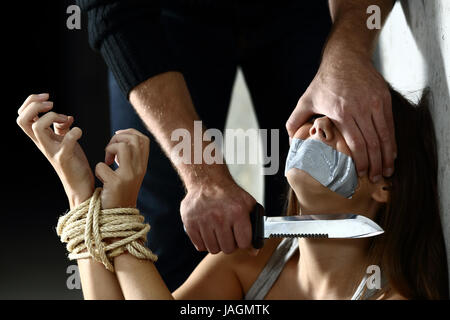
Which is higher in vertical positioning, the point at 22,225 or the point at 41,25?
the point at 41,25

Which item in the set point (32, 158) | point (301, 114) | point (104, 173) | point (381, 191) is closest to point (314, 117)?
point (301, 114)

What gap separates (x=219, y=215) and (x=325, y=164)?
12 centimetres

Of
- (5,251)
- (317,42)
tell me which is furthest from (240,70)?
(5,251)

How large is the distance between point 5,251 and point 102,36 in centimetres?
28

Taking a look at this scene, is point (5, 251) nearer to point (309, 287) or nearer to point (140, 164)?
point (140, 164)

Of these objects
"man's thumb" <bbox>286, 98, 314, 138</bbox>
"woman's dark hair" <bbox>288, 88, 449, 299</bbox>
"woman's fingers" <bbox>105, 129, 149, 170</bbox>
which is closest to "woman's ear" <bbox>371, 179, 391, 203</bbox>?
"woman's dark hair" <bbox>288, 88, 449, 299</bbox>

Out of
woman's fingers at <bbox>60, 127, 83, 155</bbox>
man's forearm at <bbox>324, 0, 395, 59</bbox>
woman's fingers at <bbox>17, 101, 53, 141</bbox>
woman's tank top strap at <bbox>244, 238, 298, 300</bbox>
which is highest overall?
man's forearm at <bbox>324, 0, 395, 59</bbox>

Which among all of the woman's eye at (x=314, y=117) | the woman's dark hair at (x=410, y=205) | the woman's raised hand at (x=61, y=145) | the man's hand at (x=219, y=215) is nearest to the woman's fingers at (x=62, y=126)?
the woman's raised hand at (x=61, y=145)

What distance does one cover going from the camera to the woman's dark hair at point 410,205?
63 centimetres

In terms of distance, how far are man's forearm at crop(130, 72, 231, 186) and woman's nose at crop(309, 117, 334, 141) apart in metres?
0.10

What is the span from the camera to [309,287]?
68cm

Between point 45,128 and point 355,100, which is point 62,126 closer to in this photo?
point 45,128

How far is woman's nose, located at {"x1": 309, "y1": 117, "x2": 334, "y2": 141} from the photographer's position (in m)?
0.58

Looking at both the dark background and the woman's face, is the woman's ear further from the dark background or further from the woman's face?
the dark background
